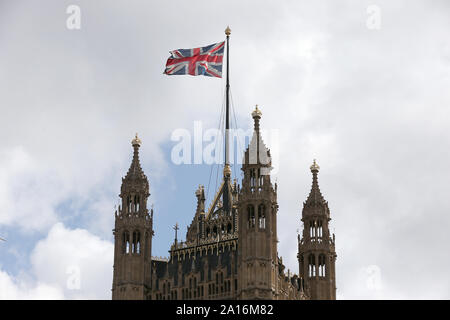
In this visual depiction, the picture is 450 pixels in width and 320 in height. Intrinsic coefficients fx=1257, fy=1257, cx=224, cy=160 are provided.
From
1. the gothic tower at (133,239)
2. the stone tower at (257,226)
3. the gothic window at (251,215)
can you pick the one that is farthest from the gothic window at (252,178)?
the gothic tower at (133,239)

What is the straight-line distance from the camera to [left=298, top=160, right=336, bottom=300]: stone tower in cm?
15888

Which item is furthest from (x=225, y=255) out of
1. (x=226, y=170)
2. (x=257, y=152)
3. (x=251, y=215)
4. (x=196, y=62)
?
(x=196, y=62)

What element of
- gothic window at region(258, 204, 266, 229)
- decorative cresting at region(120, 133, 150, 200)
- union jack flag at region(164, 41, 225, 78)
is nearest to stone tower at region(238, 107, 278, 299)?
gothic window at region(258, 204, 266, 229)

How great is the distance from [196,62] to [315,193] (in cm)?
2399

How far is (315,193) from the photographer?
16425 cm

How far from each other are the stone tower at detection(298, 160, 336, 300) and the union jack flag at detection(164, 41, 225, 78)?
2198cm

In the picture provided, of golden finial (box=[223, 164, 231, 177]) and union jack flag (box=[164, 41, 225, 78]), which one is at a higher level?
union jack flag (box=[164, 41, 225, 78])

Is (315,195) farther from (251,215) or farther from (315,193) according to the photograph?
(251,215)

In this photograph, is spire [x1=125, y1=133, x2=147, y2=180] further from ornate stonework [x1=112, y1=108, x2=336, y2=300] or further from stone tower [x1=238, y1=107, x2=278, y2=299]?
stone tower [x1=238, y1=107, x2=278, y2=299]
